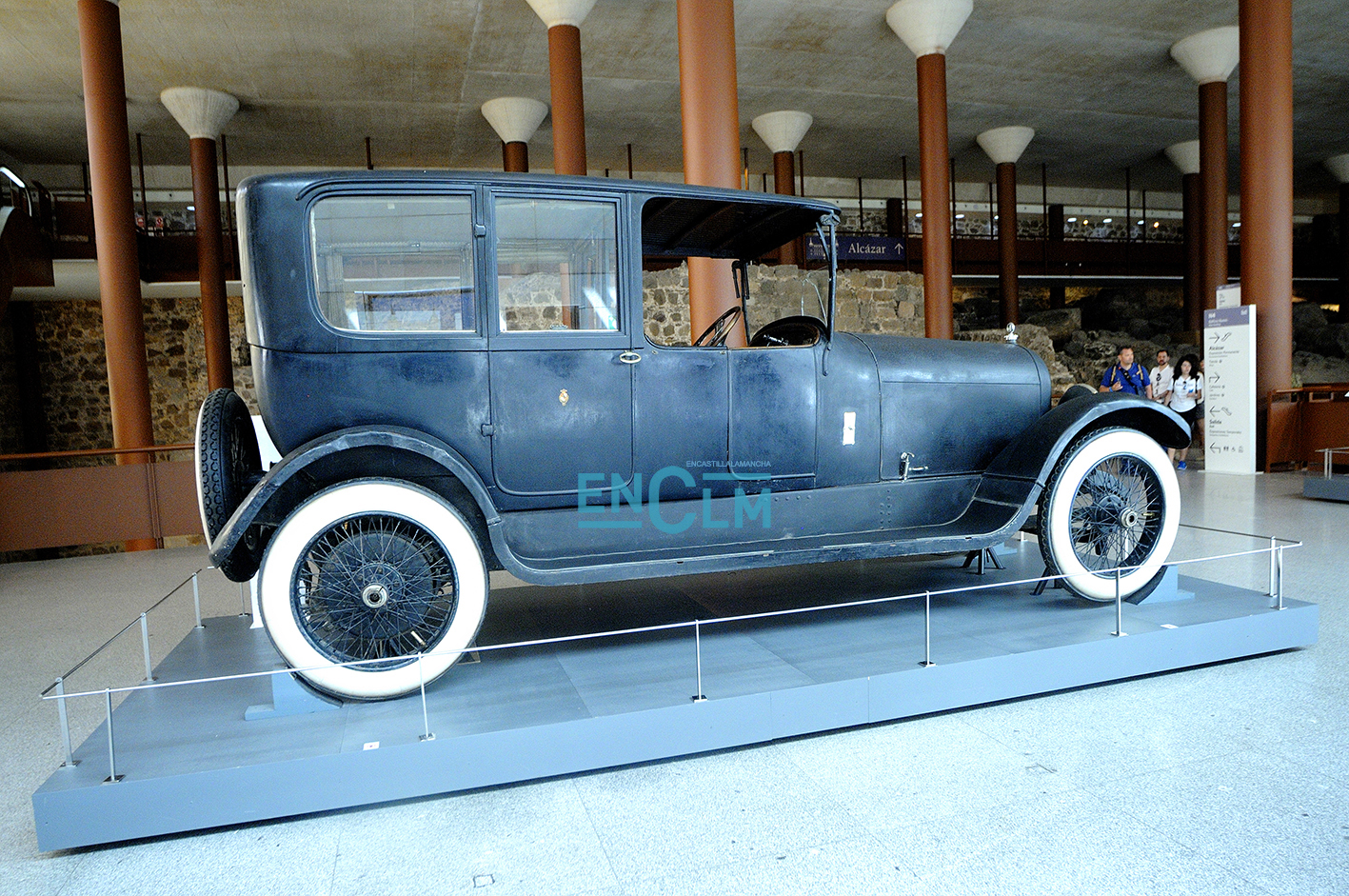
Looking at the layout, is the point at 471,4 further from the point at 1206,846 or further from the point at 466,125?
the point at 1206,846

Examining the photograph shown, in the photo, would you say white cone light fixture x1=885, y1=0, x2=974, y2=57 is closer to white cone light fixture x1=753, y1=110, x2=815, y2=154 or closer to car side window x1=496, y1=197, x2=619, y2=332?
white cone light fixture x1=753, y1=110, x2=815, y2=154

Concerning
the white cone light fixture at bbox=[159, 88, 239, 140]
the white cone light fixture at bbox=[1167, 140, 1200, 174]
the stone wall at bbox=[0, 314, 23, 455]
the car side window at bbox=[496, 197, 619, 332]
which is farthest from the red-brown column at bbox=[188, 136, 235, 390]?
the white cone light fixture at bbox=[1167, 140, 1200, 174]

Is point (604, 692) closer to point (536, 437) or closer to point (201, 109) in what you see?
point (536, 437)

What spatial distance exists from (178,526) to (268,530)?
6725 mm

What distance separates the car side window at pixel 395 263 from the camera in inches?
116

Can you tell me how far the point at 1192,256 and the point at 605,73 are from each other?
593 inches

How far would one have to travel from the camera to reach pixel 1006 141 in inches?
715

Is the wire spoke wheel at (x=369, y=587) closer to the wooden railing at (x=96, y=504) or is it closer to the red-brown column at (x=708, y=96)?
the red-brown column at (x=708, y=96)

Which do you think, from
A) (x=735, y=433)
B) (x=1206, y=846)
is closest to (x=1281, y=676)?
(x=1206, y=846)

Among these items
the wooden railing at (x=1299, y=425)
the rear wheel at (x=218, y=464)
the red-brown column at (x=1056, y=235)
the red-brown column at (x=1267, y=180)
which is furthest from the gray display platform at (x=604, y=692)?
the red-brown column at (x=1056, y=235)

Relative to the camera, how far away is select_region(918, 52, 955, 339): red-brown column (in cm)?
1278

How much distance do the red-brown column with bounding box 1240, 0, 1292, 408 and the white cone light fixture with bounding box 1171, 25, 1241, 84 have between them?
3.47 metres

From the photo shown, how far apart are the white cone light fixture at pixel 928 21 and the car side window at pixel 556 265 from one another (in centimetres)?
1066

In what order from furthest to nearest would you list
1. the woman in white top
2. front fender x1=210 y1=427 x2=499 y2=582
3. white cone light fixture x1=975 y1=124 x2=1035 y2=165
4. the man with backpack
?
white cone light fixture x1=975 y1=124 x2=1035 y2=165 < the woman in white top < the man with backpack < front fender x1=210 y1=427 x2=499 y2=582
